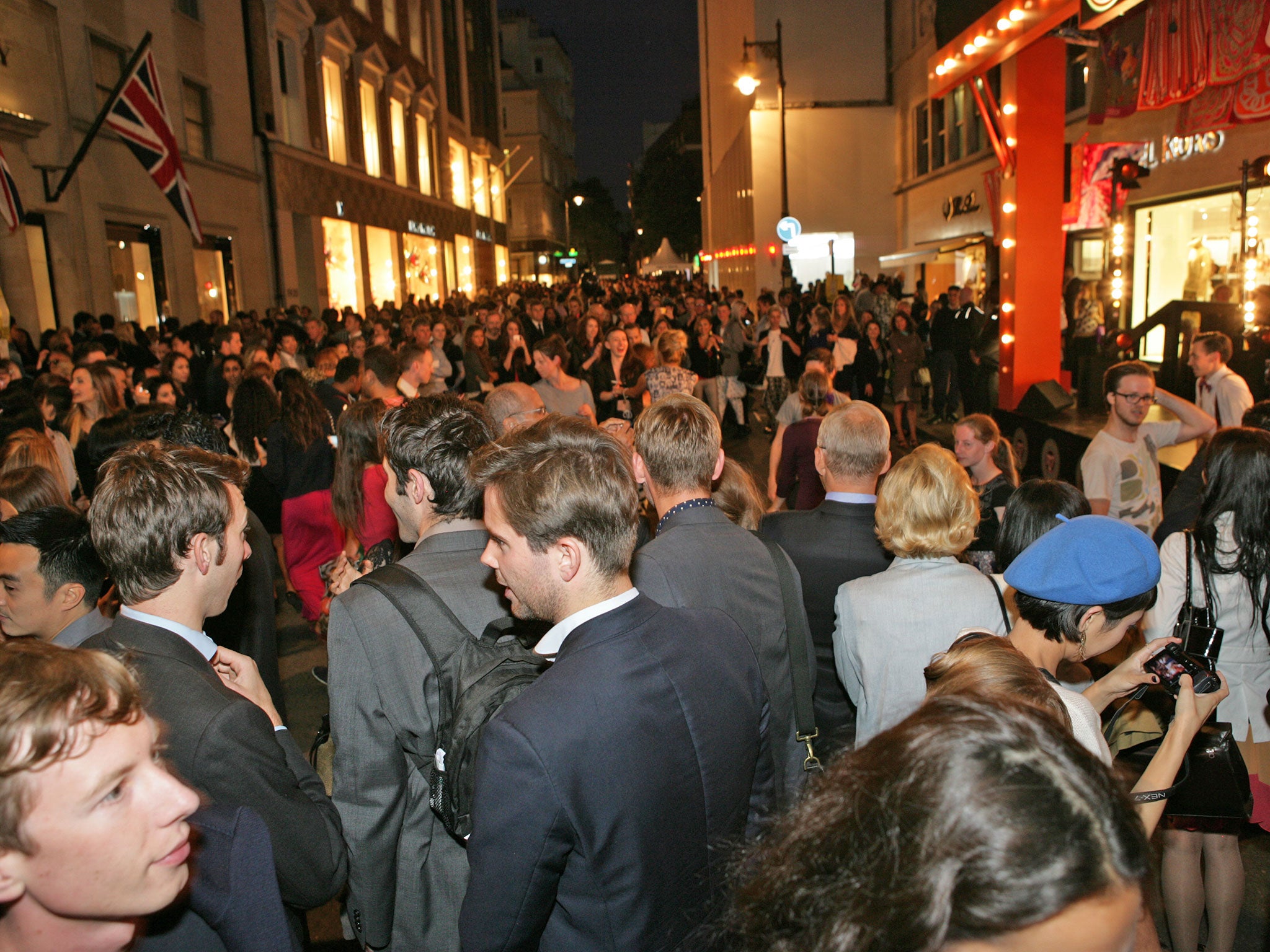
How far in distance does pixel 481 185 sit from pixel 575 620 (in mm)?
58816

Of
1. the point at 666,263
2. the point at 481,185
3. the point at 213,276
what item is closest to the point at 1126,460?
the point at 213,276

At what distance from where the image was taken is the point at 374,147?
3516cm

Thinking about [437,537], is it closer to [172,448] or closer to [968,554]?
[172,448]

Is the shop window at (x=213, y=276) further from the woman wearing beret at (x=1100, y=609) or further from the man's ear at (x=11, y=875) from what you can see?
the man's ear at (x=11, y=875)

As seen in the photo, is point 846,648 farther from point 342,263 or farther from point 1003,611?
point 342,263

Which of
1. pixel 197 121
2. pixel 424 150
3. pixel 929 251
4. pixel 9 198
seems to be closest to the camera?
pixel 9 198

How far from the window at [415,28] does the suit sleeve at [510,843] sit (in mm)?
45431

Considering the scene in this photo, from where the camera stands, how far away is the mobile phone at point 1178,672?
237 centimetres

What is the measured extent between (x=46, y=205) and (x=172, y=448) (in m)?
15.2

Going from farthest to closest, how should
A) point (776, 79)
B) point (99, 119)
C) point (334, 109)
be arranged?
point (334, 109) → point (776, 79) → point (99, 119)

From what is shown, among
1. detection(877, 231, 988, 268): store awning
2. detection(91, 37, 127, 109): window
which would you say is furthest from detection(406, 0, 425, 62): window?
detection(91, 37, 127, 109): window

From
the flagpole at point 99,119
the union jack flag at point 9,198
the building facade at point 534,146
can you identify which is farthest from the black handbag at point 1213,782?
the building facade at point 534,146

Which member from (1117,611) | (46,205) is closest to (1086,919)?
(1117,611)

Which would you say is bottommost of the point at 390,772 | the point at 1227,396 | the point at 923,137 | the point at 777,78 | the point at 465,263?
the point at 390,772
